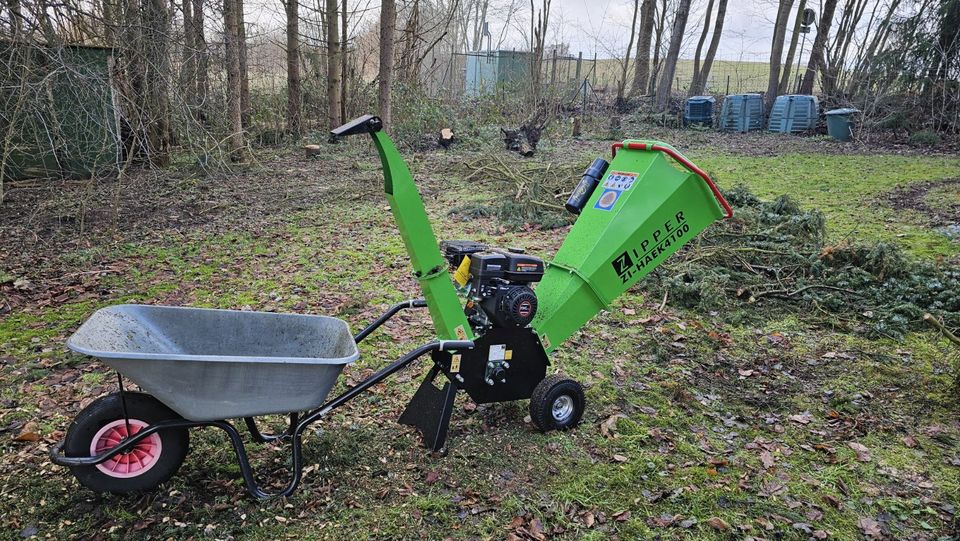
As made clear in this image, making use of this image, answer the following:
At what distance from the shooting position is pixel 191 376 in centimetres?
248

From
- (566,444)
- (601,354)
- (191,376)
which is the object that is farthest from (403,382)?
(191,376)

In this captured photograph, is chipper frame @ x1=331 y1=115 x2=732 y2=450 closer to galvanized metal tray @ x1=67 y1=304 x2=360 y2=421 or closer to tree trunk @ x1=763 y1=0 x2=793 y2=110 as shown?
galvanized metal tray @ x1=67 y1=304 x2=360 y2=421

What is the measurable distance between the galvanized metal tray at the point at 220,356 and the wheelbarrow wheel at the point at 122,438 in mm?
240

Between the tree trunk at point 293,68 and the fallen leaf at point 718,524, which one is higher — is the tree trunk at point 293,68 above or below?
above

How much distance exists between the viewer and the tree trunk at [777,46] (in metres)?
21.5

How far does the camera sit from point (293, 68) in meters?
15.0

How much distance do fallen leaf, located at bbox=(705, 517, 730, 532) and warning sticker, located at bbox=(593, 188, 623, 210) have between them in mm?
1690

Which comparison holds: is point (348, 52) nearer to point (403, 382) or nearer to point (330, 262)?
point (330, 262)

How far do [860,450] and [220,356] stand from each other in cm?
338

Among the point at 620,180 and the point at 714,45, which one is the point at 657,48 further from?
the point at 620,180

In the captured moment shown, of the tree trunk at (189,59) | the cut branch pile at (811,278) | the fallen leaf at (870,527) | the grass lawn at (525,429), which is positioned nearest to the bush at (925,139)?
the grass lawn at (525,429)

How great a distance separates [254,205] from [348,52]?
8113 millimetres

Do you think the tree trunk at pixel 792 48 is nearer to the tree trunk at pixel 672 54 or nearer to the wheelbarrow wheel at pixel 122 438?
the tree trunk at pixel 672 54

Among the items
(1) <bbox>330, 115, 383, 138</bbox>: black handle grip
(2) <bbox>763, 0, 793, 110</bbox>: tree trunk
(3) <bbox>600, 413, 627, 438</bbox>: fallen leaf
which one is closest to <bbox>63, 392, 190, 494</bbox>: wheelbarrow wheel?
(1) <bbox>330, 115, 383, 138</bbox>: black handle grip
